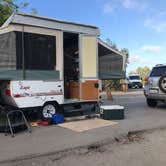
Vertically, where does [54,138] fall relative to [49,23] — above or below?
below

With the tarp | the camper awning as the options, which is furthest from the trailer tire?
the camper awning

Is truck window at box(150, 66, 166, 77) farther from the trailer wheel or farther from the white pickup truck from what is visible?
the trailer wheel

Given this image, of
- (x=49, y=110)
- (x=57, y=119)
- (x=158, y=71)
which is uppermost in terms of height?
(x=158, y=71)

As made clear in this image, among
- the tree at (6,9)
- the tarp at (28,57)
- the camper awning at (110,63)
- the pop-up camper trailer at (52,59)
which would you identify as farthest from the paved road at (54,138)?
the tree at (6,9)

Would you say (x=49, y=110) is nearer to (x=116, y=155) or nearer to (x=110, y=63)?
(x=110, y=63)

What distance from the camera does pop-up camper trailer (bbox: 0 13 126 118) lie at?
7883mm

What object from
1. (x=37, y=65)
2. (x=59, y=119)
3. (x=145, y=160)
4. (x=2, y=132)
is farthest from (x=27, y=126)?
(x=145, y=160)

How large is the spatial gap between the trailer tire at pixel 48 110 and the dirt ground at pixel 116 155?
290 centimetres

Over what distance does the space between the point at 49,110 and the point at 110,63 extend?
3.19m

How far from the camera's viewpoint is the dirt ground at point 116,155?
4863 millimetres

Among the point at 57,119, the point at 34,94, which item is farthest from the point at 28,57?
the point at 57,119

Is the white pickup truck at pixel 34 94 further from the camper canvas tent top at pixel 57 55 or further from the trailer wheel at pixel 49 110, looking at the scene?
the camper canvas tent top at pixel 57 55

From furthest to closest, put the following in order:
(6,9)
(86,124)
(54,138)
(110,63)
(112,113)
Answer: (6,9) → (110,63) → (112,113) → (86,124) → (54,138)

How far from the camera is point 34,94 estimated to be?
8.15 meters
